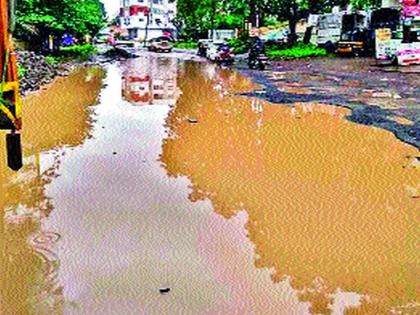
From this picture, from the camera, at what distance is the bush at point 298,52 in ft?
118

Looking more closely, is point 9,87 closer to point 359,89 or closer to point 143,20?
point 359,89

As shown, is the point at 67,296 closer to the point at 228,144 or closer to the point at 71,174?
the point at 71,174

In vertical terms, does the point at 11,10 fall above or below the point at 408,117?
above

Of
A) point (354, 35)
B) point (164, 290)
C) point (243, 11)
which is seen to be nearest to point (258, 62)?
point (354, 35)

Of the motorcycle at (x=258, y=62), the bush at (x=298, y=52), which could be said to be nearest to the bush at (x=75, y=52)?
the bush at (x=298, y=52)

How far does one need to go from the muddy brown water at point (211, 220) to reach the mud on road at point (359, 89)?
0.97 m

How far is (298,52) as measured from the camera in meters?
36.2

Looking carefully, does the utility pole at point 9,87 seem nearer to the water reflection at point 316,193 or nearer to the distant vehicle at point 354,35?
the water reflection at point 316,193

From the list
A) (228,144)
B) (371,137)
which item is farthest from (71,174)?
(371,137)

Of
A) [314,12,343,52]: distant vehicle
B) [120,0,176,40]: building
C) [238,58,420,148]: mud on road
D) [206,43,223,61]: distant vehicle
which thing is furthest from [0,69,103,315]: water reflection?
[120,0,176,40]: building

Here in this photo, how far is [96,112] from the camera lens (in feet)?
49.5

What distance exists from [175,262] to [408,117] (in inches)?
348

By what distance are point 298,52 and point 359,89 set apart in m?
18.2

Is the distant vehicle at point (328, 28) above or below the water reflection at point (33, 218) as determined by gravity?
above
